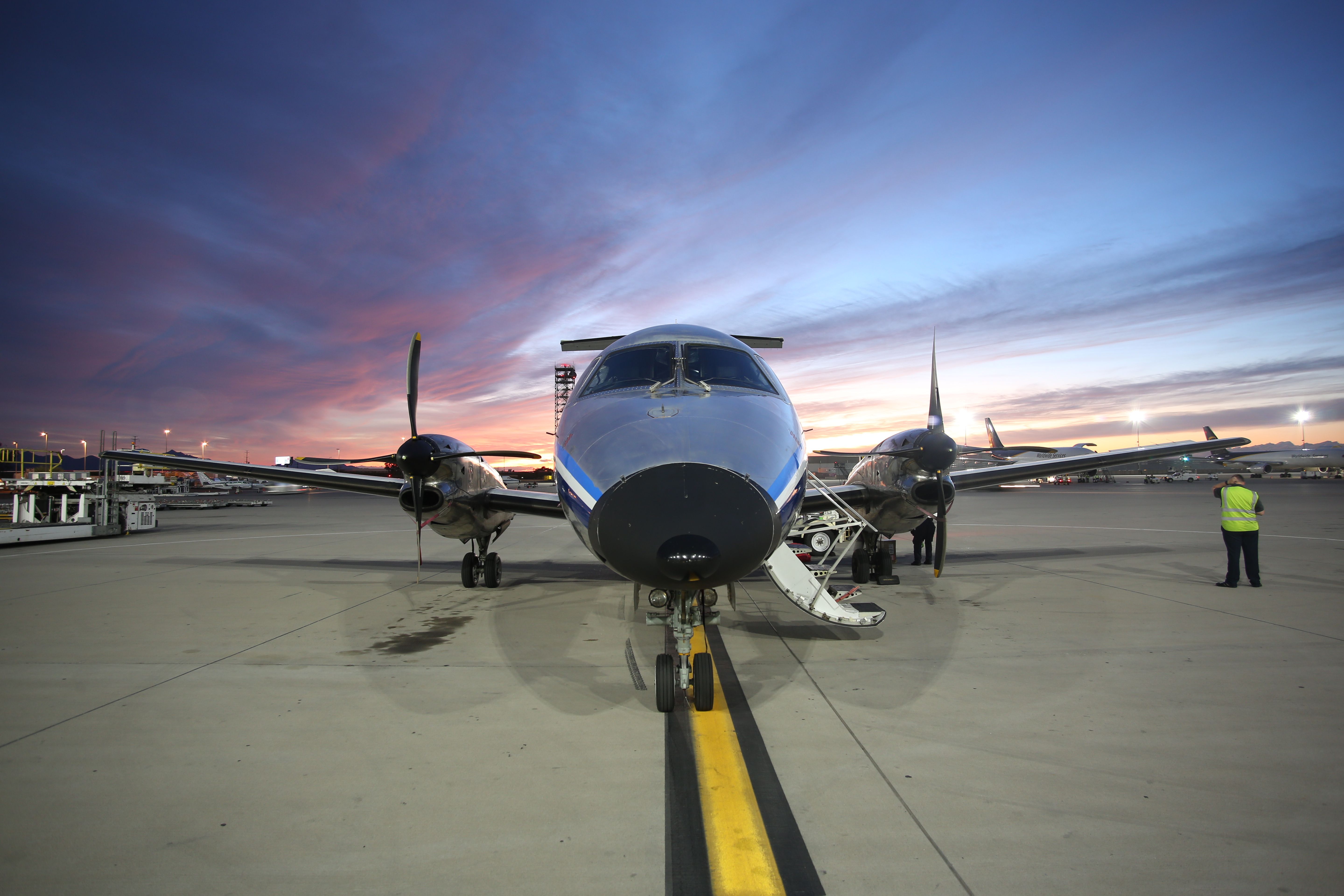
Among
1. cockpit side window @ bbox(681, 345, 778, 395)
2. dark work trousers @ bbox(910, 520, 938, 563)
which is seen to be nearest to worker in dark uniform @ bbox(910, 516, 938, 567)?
dark work trousers @ bbox(910, 520, 938, 563)

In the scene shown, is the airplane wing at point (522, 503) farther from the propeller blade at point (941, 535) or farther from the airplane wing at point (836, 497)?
the propeller blade at point (941, 535)

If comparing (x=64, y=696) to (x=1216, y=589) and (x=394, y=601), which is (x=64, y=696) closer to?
(x=394, y=601)

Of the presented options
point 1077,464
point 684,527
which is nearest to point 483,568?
point 684,527

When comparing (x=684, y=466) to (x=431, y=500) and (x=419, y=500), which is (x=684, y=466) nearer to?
(x=419, y=500)

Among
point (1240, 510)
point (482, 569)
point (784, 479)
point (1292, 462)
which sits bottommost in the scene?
point (482, 569)

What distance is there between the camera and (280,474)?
9.45 metres

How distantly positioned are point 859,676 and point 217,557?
13657 mm

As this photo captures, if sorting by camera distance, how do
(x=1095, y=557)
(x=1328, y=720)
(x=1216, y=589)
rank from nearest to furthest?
(x=1328, y=720), (x=1216, y=589), (x=1095, y=557)

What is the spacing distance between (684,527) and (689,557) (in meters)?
0.16

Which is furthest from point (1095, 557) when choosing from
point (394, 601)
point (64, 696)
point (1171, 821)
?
point (64, 696)

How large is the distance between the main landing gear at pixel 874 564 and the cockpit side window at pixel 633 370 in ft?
19.6

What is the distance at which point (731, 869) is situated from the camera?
257 cm

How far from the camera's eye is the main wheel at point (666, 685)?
4.29 m

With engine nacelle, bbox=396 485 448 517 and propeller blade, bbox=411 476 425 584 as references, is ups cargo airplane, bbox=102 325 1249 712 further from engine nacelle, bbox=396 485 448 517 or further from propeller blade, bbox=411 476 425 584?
engine nacelle, bbox=396 485 448 517
